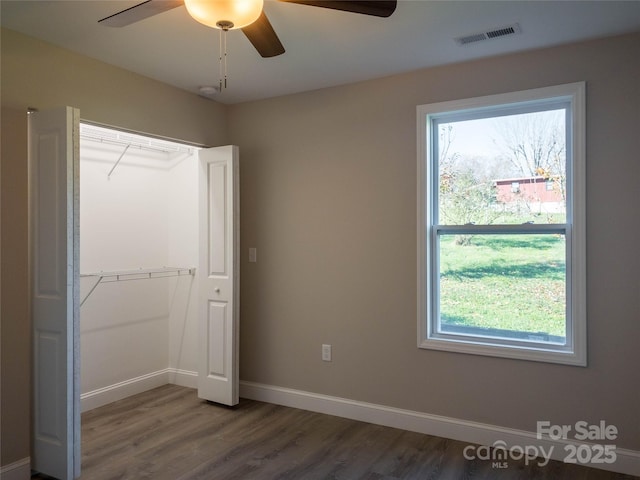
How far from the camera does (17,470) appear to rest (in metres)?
2.68

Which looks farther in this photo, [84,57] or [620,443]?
[84,57]

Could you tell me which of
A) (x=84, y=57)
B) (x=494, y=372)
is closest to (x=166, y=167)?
(x=84, y=57)

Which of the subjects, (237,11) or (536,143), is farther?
(536,143)

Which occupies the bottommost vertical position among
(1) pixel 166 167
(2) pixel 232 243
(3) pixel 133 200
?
(2) pixel 232 243

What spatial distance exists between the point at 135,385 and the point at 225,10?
3.63m

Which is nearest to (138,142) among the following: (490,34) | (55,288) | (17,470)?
(55,288)

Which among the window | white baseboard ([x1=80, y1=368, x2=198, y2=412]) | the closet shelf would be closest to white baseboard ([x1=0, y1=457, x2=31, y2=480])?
white baseboard ([x1=80, y1=368, x2=198, y2=412])

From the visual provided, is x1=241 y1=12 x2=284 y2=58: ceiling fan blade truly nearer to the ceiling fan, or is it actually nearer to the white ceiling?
the ceiling fan

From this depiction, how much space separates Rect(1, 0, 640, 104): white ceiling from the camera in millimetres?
2449

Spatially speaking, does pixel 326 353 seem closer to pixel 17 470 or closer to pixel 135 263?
pixel 135 263

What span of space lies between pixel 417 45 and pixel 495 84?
0.64 metres

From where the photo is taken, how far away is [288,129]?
399 cm

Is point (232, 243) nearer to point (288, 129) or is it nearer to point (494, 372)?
point (288, 129)

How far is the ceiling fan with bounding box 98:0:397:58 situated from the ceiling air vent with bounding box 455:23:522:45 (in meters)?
1.10
